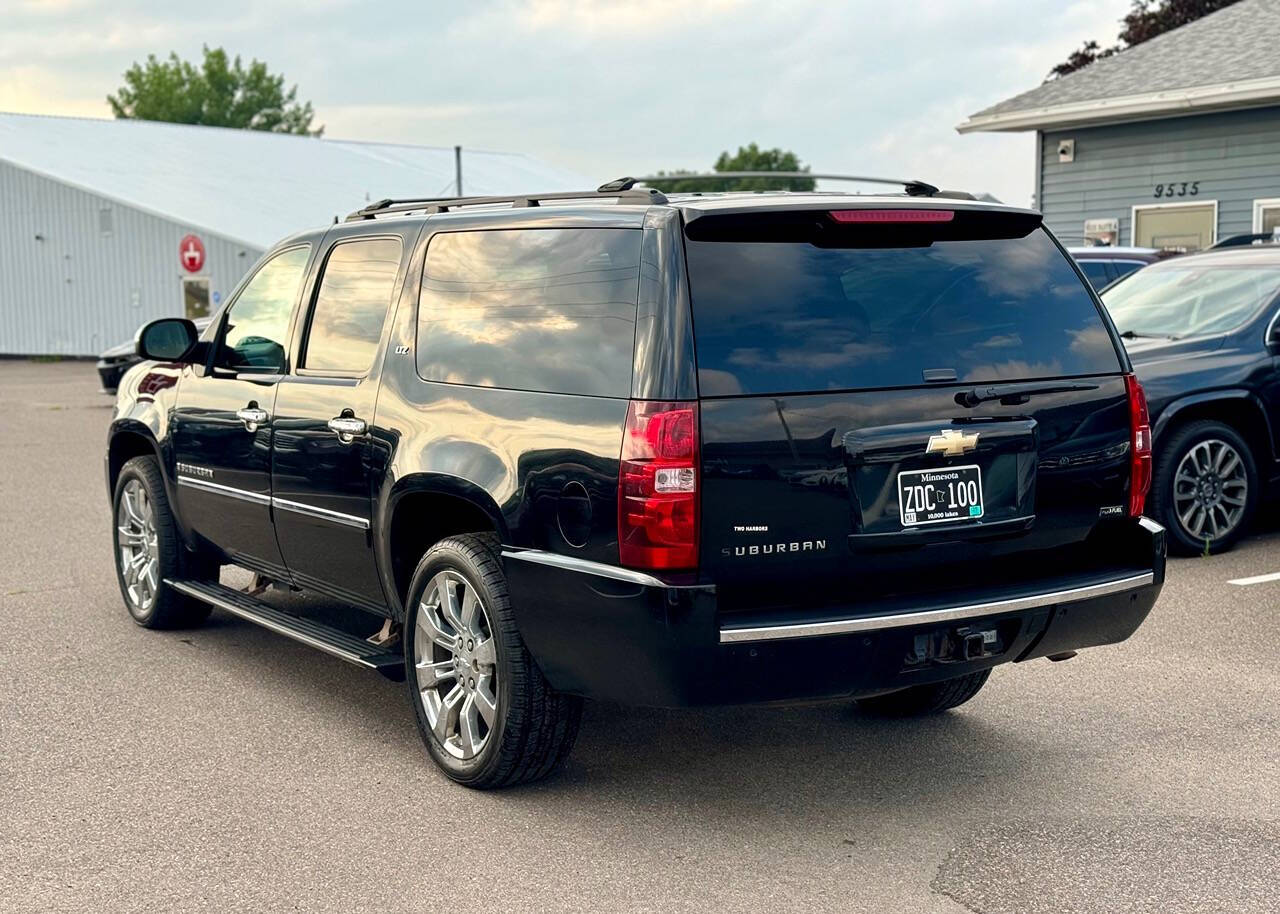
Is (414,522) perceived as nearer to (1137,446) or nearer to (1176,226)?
(1137,446)

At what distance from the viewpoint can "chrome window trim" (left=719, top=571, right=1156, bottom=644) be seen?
4.23 metres

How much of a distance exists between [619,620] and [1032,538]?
52.6 inches

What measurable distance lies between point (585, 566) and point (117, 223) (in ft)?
124

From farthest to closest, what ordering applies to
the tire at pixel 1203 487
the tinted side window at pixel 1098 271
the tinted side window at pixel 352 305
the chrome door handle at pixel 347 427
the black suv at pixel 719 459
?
the tinted side window at pixel 1098 271 < the tire at pixel 1203 487 < the tinted side window at pixel 352 305 < the chrome door handle at pixel 347 427 < the black suv at pixel 719 459

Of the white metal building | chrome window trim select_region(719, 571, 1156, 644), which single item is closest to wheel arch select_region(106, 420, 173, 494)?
chrome window trim select_region(719, 571, 1156, 644)

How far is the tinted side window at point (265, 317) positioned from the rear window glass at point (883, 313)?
247cm

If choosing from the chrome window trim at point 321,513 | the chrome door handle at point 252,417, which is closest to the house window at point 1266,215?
the chrome door handle at point 252,417

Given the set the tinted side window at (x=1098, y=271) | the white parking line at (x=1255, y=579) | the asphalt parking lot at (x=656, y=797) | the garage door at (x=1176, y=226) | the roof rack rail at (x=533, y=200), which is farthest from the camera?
the garage door at (x=1176, y=226)

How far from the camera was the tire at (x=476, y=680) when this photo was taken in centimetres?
475

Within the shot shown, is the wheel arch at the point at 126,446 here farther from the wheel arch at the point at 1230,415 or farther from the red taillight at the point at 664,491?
the wheel arch at the point at 1230,415

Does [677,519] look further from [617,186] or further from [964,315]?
[617,186]

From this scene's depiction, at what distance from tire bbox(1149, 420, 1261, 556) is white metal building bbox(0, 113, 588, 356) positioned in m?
30.9

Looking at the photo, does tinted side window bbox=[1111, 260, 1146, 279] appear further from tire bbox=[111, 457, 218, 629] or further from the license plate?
the license plate

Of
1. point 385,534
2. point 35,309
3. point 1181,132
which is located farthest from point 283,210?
point 385,534
